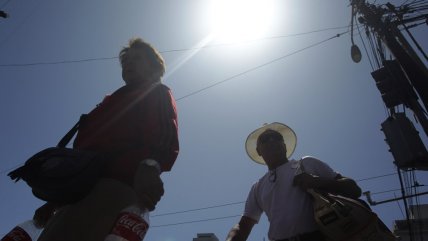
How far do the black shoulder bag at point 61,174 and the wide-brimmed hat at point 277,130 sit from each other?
2.46 m

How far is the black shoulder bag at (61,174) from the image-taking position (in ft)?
5.57

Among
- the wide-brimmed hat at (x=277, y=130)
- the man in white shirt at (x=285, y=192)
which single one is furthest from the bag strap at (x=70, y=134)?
the wide-brimmed hat at (x=277, y=130)

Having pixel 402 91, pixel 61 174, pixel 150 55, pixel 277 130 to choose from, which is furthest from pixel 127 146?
pixel 402 91

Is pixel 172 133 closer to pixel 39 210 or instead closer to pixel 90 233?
pixel 90 233

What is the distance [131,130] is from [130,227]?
750mm

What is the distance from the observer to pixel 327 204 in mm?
2373

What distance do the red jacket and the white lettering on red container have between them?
412mm

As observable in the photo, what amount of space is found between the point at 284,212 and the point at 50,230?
180cm

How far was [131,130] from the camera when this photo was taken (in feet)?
6.79

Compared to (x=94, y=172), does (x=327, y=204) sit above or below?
below

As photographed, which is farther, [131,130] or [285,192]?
[285,192]

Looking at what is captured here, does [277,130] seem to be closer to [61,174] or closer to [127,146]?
[127,146]

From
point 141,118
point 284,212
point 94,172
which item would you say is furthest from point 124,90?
point 284,212

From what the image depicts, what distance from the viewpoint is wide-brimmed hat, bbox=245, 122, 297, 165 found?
157 inches
